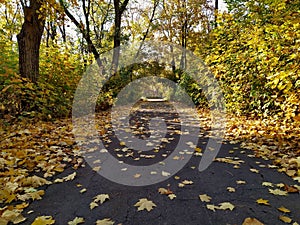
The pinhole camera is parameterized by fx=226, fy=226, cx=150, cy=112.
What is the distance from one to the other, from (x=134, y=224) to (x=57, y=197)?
0.97 metres

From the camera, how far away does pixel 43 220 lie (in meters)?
1.98

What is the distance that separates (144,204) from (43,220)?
0.92 metres

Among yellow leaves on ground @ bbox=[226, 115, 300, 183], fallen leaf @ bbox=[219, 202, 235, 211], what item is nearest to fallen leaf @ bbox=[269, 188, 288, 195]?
yellow leaves on ground @ bbox=[226, 115, 300, 183]

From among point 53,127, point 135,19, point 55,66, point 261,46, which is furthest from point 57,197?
point 135,19

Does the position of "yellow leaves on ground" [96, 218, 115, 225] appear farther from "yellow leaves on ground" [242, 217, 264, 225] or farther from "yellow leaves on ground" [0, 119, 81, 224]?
"yellow leaves on ground" [242, 217, 264, 225]

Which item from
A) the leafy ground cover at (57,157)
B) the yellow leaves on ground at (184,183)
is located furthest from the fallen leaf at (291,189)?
the yellow leaves on ground at (184,183)

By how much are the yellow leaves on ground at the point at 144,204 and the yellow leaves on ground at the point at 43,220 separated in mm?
784

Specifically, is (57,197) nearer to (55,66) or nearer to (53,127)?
(53,127)

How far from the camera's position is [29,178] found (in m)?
2.69

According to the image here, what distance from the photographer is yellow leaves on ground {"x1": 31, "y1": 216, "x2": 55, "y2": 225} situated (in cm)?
194

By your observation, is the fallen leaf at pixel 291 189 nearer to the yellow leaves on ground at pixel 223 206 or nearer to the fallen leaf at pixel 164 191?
the yellow leaves on ground at pixel 223 206

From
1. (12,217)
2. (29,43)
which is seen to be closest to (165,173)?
(12,217)

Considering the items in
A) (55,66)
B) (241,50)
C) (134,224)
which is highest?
(241,50)

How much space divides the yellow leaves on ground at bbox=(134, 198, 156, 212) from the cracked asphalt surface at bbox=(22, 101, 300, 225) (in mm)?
49
